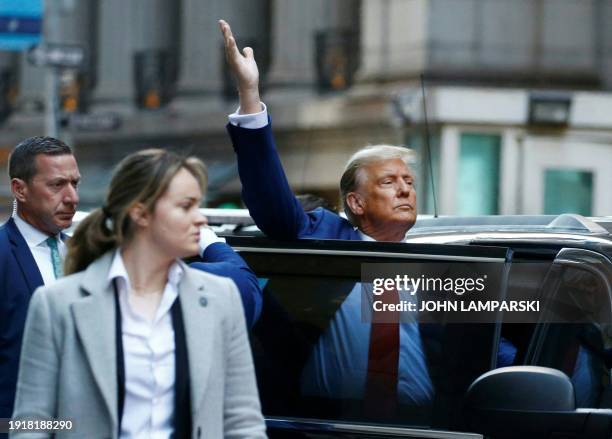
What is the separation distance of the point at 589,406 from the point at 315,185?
19.7 meters

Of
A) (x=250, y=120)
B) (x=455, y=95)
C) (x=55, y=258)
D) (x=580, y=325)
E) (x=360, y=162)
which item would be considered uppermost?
(x=250, y=120)

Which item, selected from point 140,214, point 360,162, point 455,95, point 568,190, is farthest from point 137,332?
point 568,190

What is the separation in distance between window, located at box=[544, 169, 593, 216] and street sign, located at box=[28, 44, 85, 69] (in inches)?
286

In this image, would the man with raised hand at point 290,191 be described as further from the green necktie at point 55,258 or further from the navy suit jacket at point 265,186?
the green necktie at point 55,258

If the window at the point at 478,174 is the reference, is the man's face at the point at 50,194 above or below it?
above

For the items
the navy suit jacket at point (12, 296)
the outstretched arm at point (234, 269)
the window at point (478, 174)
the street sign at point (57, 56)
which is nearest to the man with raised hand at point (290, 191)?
the outstretched arm at point (234, 269)

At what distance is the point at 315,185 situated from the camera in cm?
2378

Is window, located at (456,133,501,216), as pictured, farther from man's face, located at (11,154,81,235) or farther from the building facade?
man's face, located at (11,154,81,235)

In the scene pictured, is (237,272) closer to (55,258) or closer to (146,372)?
(146,372)

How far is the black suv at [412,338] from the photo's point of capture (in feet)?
13.5

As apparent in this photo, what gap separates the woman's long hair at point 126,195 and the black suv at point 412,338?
898 millimetres

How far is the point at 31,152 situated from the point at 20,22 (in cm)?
1371

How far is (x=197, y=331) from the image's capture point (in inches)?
136

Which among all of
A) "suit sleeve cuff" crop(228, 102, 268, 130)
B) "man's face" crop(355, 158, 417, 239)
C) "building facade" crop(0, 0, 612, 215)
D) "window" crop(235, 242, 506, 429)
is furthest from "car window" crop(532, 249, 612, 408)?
"building facade" crop(0, 0, 612, 215)
